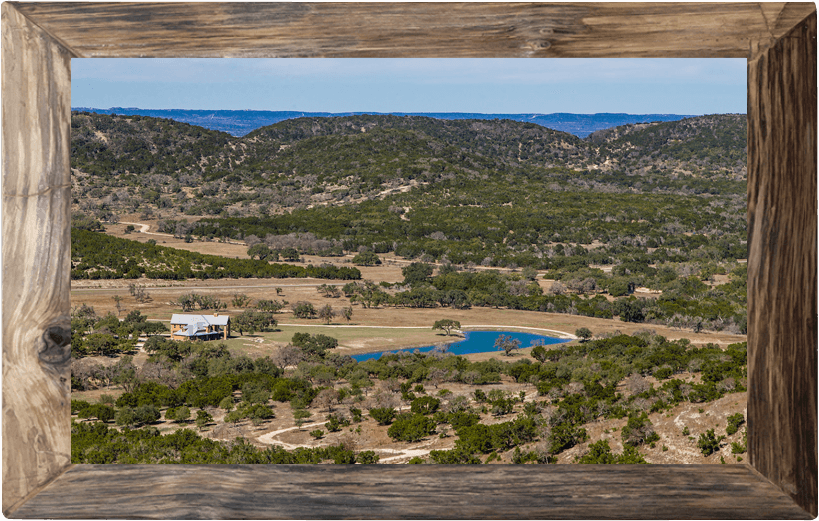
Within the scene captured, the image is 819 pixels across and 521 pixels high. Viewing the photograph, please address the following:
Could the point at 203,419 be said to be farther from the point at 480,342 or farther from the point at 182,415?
the point at 480,342

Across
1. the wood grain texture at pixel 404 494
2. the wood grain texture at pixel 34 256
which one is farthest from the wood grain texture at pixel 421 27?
the wood grain texture at pixel 404 494

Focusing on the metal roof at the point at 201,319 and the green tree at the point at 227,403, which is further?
the metal roof at the point at 201,319

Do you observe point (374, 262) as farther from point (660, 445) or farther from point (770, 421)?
point (770, 421)

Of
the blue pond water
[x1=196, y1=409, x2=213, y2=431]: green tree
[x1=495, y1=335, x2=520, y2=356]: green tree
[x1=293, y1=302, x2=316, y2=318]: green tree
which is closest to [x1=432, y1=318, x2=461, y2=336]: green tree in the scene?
the blue pond water

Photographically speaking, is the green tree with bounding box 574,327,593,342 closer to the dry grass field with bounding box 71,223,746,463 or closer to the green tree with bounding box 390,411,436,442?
the dry grass field with bounding box 71,223,746,463

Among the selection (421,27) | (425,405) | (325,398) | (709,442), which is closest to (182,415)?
(325,398)

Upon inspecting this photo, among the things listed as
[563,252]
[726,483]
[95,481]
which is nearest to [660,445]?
[726,483]

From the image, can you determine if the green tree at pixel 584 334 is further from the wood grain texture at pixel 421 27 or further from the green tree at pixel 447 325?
the wood grain texture at pixel 421 27
